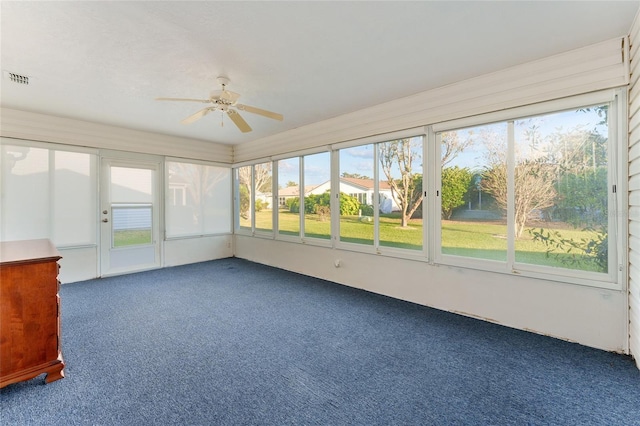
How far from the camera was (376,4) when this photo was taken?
1964 mm

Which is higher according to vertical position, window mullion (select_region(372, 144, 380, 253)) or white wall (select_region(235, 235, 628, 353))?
window mullion (select_region(372, 144, 380, 253))

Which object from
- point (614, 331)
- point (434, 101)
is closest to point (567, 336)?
point (614, 331)

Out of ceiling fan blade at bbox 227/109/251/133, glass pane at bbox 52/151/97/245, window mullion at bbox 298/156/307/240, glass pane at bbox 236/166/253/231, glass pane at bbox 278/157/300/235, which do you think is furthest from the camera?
glass pane at bbox 236/166/253/231

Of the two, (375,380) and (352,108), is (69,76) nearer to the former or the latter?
(352,108)

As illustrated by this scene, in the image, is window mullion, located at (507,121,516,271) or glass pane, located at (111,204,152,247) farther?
glass pane, located at (111,204,152,247)

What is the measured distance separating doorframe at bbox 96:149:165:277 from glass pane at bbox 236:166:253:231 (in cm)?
166

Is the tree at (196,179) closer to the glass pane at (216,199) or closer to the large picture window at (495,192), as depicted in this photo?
the glass pane at (216,199)

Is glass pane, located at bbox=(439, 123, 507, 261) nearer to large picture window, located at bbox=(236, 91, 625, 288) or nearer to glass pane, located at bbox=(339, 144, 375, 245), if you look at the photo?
large picture window, located at bbox=(236, 91, 625, 288)

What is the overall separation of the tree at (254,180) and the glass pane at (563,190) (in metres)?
4.40

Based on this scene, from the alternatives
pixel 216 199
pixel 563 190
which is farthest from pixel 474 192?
pixel 216 199

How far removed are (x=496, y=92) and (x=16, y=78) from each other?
516cm

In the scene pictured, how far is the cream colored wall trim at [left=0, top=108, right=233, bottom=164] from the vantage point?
409 cm

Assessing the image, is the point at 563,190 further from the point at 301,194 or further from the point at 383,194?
the point at 301,194

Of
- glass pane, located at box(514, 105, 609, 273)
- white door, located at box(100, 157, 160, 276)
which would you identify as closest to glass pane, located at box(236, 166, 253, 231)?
white door, located at box(100, 157, 160, 276)
